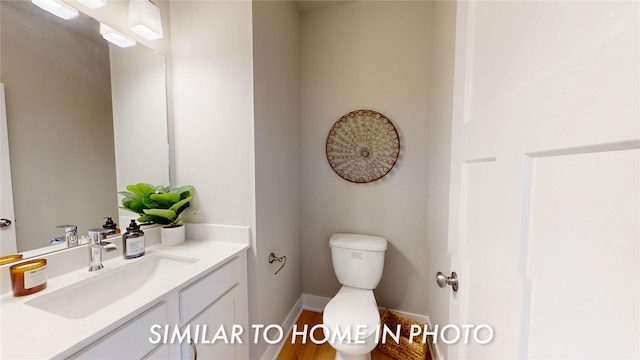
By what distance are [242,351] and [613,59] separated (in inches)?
63.4

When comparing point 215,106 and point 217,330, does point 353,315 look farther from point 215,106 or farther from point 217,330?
point 215,106

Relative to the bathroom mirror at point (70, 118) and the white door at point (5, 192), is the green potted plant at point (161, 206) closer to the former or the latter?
the bathroom mirror at point (70, 118)

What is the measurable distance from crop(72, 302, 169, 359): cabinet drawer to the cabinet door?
0.16 metres

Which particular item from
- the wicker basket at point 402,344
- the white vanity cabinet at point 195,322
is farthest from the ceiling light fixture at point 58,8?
the wicker basket at point 402,344

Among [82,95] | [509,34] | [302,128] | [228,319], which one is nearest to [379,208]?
[302,128]

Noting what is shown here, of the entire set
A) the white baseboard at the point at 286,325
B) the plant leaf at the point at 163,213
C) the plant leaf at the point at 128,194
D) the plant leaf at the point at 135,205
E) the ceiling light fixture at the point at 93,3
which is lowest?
the white baseboard at the point at 286,325

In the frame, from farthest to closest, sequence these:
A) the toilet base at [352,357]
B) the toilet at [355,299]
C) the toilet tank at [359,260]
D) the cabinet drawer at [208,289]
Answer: the toilet tank at [359,260] < the toilet base at [352,357] < the toilet at [355,299] < the cabinet drawer at [208,289]

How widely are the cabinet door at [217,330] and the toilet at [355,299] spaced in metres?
0.48

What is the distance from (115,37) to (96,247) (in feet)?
3.36

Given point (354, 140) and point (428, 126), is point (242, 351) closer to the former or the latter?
point (354, 140)

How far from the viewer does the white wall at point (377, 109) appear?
68.9 inches

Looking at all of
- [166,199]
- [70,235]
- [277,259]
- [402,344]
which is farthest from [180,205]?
[402,344]

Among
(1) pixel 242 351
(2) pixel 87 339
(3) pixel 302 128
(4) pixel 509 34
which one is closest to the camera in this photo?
(4) pixel 509 34

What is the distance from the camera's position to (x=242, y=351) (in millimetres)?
1251
